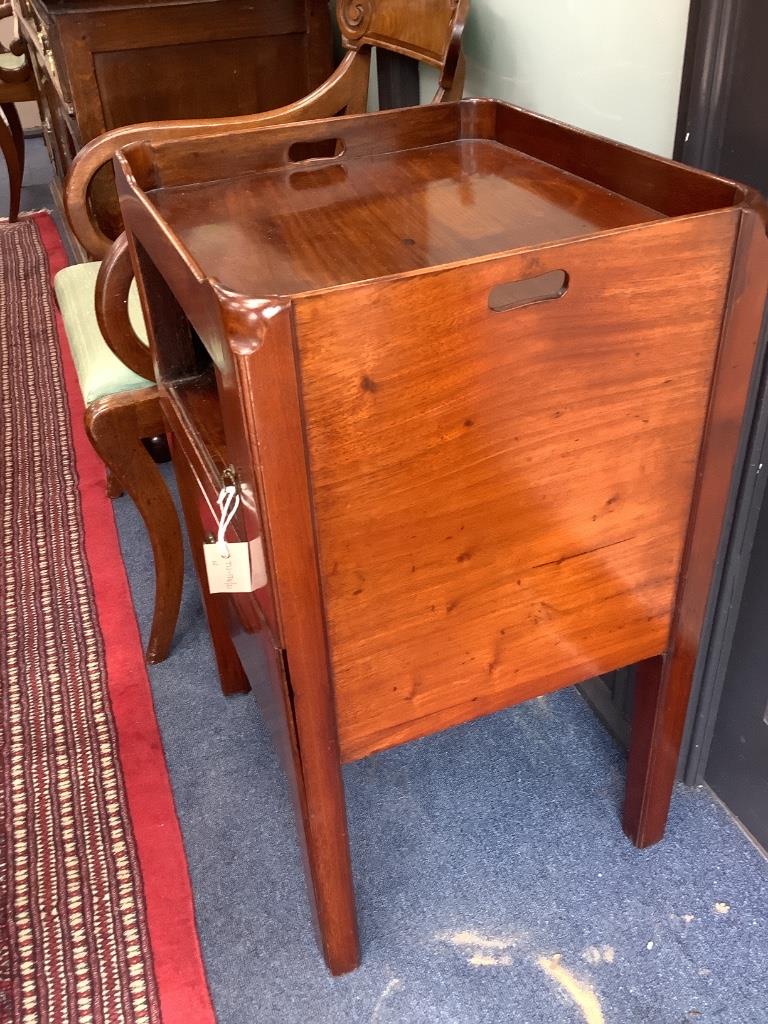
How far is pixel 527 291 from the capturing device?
0.78 metres

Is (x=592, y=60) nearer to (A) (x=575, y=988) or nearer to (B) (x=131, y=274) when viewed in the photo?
(B) (x=131, y=274)

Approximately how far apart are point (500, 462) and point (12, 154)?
3.33m

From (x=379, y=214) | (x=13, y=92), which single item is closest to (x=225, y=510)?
(x=379, y=214)

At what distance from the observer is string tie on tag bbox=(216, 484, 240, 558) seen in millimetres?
814

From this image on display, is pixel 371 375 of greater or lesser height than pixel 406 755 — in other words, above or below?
above

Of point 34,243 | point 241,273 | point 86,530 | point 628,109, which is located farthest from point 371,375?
point 34,243

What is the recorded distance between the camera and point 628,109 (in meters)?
1.05

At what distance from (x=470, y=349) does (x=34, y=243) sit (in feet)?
10.2

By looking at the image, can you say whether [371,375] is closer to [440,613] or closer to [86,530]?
[440,613]

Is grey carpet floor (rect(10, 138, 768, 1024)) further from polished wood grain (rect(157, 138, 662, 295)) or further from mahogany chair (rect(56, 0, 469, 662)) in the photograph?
polished wood grain (rect(157, 138, 662, 295))

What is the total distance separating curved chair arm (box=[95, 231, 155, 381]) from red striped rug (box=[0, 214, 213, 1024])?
0.55 m

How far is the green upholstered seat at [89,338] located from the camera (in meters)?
1.35

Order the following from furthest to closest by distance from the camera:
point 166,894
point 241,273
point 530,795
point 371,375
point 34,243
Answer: point 34,243 → point 530,795 → point 166,894 → point 241,273 → point 371,375

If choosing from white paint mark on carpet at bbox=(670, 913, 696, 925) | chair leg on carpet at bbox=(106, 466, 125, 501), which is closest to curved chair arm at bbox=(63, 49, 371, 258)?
chair leg on carpet at bbox=(106, 466, 125, 501)
